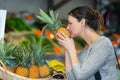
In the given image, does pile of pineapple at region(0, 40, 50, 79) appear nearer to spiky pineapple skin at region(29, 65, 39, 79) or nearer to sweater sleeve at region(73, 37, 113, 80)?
spiky pineapple skin at region(29, 65, 39, 79)

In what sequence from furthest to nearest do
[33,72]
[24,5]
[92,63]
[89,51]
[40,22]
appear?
[24,5] < [40,22] < [33,72] < [89,51] < [92,63]

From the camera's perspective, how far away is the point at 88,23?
2.89 metres

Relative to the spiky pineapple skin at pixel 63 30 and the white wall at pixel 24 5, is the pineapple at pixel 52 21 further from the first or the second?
the white wall at pixel 24 5

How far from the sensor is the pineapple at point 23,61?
2928mm

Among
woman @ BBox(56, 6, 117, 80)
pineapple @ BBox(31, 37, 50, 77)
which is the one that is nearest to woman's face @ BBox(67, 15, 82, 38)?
woman @ BBox(56, 6, 117, 80)

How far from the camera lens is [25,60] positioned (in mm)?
2982

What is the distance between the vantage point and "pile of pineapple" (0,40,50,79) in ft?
9.70

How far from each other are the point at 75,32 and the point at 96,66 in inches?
13.5

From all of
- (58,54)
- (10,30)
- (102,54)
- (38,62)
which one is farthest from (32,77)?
(10,30)

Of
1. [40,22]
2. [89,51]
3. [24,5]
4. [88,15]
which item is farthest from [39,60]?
[24,5]

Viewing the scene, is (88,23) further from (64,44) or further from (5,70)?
(5,70)

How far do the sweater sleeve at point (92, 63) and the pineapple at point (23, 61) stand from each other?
0.43 metres

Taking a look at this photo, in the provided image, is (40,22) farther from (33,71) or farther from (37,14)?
(33,71)

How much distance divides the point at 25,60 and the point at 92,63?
1.89 feet
